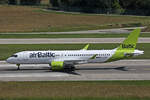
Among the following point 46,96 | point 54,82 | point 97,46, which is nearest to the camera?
point 46,96

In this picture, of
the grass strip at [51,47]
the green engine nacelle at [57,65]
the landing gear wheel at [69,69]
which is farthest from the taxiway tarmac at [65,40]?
the green engine nacelle at [57,65]

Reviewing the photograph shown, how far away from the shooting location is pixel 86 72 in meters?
43.3

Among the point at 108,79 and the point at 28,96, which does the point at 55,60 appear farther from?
the point at 28,96

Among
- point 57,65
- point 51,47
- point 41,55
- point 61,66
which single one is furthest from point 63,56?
point 51,47

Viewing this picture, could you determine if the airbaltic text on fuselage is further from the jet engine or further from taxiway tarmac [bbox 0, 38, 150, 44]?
taxiway tarmac [bbox 0, 38, 150, 44]

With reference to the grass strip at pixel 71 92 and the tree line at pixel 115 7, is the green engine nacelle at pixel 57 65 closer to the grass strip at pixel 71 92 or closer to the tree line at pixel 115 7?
the grass strip at pixel 71 92

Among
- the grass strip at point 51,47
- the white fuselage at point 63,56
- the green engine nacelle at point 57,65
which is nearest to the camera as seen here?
the green engine nacelle at point 57,65

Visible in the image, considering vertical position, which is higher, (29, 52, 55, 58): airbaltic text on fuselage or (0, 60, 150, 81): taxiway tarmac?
(29, 52, 55, 58): airbaltic text on fuselage

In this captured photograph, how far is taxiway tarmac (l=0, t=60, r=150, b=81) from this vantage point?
39500 millimetres

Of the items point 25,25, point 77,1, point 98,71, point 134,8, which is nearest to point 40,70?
point 98,71

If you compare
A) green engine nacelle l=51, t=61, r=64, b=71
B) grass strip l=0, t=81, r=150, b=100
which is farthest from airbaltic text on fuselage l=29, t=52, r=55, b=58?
grass strip l=0, t=81, r=150, b=100

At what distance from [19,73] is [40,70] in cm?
332

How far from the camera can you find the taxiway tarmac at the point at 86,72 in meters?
39.5

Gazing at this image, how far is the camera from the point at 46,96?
27438 mm
